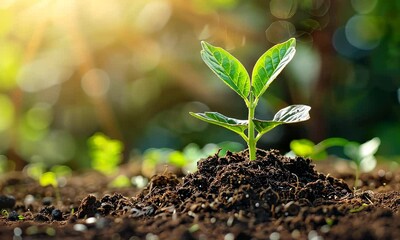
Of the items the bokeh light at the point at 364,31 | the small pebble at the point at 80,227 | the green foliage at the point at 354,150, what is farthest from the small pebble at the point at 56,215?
the bokeh light at the point at 364,31

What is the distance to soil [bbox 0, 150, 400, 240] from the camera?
1.52 meters

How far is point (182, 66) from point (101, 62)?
826 mm

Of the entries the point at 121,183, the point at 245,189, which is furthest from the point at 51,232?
→ the point at 121,183

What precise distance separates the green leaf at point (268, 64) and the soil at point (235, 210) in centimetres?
24

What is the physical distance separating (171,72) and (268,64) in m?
4.02

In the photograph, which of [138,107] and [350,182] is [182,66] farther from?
[350,182]

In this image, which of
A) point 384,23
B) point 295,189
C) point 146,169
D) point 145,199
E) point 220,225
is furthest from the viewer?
point 384,23

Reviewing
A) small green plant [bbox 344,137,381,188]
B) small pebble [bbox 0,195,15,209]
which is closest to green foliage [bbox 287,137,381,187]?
small green plant [bbox 344,137,381,188]

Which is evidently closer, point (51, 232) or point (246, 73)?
point (51, 232)

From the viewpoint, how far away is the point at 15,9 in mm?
6125

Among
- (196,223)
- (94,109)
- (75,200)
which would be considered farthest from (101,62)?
(196,223)

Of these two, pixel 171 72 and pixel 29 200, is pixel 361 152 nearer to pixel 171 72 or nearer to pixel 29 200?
pixel 29 200

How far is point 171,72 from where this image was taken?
19.6ft

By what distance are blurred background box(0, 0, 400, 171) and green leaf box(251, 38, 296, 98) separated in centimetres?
358
